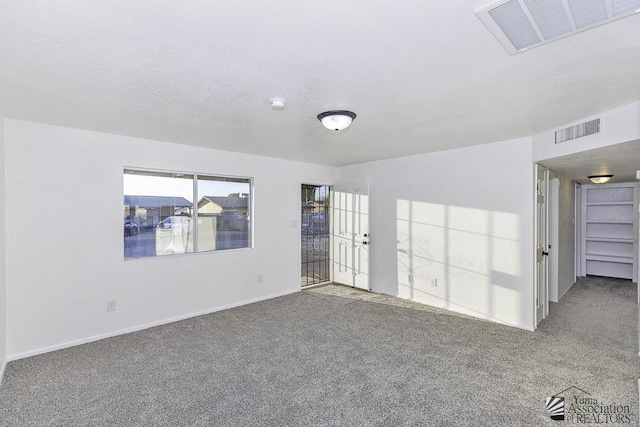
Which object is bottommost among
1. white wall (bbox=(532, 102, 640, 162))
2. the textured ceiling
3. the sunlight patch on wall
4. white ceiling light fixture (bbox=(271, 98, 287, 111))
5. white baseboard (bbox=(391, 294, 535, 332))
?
white baseboard (bbox=(391, 294, 535, 332))

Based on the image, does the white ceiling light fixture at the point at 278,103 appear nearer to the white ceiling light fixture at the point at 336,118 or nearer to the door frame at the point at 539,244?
the white ceiling light fixture at the point at 336,118

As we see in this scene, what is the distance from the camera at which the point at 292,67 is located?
1.99 metres

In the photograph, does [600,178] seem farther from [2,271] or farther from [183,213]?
[2,271]

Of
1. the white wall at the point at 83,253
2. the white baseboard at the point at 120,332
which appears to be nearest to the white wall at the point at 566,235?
the white baseboard at the point at 120,332

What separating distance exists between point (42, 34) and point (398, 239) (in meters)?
4.81

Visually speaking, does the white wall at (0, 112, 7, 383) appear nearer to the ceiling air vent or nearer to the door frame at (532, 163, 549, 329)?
the ceiling air vent

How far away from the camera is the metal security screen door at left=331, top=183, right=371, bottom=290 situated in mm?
5816

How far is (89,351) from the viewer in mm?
3322

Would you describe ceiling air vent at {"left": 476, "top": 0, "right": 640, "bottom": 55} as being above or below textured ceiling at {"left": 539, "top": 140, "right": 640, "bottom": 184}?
above

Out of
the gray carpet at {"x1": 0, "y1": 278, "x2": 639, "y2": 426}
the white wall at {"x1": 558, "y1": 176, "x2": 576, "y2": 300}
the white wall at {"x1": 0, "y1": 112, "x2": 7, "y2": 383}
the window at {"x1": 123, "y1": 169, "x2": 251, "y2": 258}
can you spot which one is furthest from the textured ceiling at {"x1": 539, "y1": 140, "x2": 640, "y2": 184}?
the white wall at {"x1": 0, "y1": 112, "x2": 7, "y2": 383}

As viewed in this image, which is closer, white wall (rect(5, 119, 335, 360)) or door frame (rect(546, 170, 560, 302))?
white wall (rect(5, 119, 335, 360))

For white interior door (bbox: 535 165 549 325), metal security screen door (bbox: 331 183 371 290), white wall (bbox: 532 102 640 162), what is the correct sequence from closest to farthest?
1. white wall (bbox: 532 102 640 162)
2. white interior door (bbox: 535 165 549 325)
3. metal security screen door (bbox: 331 183 371 290)

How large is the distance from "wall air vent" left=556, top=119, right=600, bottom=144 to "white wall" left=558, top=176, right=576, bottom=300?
7.84 ft

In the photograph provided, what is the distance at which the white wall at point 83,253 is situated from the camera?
3.19m
